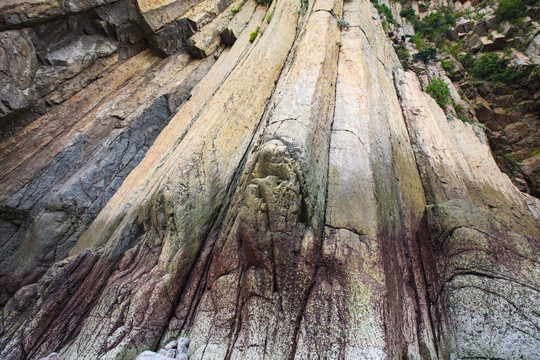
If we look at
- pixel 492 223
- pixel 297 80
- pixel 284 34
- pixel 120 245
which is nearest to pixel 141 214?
pixel 120 245

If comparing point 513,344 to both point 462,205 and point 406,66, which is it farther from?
point 406,66

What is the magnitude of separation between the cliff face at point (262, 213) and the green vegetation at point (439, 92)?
149 centimetres

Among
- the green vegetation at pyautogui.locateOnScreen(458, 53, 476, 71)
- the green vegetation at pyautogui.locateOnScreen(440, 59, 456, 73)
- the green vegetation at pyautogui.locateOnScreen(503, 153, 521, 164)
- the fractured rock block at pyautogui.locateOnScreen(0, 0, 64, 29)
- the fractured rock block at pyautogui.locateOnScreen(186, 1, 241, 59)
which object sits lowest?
the green vegetation at pyautogui.locateOnScreen(503, 153, 521, 164)

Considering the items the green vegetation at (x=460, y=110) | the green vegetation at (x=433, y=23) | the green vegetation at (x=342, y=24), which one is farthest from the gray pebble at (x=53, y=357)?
the green vegetation at (x=433, y=23)

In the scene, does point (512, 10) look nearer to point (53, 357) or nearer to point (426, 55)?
point (426, 55)

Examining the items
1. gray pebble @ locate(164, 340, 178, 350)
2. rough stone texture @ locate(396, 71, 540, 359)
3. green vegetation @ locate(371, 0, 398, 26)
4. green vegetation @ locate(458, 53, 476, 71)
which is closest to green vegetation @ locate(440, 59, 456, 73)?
green vegetation @ locate(458, 53, 476, 71)

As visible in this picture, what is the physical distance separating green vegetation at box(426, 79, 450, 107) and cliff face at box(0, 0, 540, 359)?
1.49m

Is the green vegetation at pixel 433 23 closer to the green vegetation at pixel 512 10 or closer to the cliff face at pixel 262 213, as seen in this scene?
the green vegetation at pixel 512 10

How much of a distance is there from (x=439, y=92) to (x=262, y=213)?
1223cm

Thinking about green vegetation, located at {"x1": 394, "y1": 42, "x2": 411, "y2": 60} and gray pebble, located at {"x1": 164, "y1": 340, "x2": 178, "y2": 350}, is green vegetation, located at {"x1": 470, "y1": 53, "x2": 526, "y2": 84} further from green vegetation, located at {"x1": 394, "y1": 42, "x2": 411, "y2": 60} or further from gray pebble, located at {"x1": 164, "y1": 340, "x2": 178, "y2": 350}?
gray pebble, located at {"x1": 164, "y1": 340, "x2": 178, "y2": 350}

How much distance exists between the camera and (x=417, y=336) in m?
4.36

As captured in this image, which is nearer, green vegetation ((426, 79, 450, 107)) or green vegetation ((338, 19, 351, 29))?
green vegetation ((338, 19, 351, 29))

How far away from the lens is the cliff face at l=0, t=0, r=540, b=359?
13.8 ft

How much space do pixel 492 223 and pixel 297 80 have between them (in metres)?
5.65
